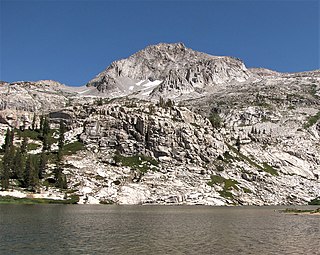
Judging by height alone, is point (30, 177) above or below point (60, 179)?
below

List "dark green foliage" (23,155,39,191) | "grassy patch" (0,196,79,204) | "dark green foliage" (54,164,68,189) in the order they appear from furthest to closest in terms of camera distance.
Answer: "dark green foliage" (54,164,68,189)
"dark green foliage" (23,155,39,191)
"grassy patch" (0,196,79,204)

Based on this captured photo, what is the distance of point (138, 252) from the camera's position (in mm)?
41094

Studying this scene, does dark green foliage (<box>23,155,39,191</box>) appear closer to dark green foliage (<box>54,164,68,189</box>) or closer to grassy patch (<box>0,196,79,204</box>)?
dark green foliage (<box>54,164,68,189</box>)

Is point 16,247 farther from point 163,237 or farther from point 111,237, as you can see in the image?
point 163,237

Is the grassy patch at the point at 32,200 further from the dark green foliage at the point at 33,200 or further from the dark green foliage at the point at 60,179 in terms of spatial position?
the dark green foliage at the point at 60,179

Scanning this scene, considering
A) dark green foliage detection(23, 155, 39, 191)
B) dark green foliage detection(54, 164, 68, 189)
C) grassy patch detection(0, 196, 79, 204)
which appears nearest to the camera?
grassy patch detection(0, 196, 79, 204)

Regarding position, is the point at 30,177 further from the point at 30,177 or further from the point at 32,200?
the point at 32,200

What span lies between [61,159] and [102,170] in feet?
74.3

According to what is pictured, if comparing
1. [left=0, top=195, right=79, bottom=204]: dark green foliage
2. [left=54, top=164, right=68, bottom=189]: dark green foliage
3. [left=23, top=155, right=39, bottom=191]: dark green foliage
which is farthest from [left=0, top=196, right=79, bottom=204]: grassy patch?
[left=23, top=155, right=39, bottom=191]: dark green foliage

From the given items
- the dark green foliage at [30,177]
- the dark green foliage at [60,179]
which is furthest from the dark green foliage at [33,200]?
the dark green foliage at [30,177]

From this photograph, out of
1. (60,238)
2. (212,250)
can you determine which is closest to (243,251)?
(212,250)

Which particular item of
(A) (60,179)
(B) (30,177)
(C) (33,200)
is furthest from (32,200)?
(A) (60,179)

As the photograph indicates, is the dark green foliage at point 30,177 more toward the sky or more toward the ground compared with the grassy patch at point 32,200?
more toward the sky

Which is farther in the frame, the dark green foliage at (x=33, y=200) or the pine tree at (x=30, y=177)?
the pine tree at (x=30, y=177)
